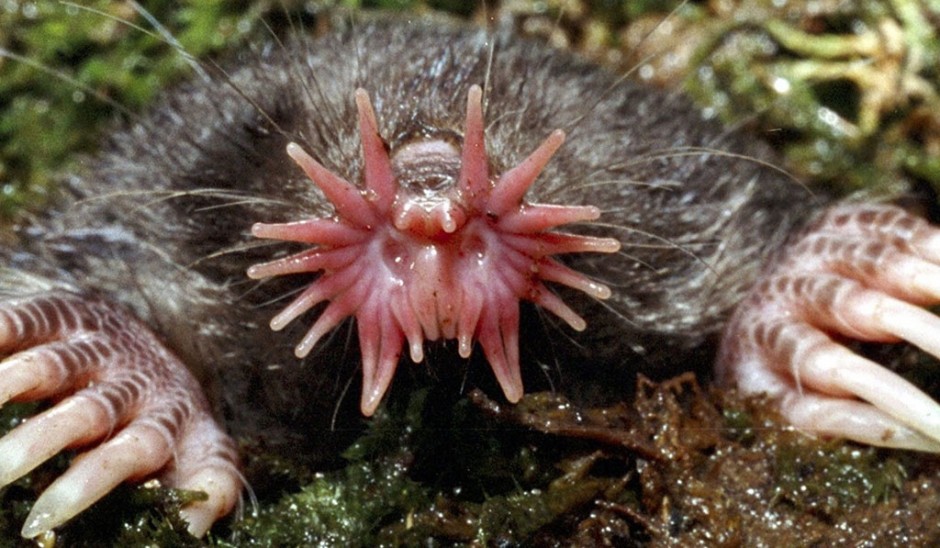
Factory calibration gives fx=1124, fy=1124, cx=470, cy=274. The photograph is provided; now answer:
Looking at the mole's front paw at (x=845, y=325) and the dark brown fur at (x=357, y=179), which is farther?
the dark brown fur at (x=357, y=179)

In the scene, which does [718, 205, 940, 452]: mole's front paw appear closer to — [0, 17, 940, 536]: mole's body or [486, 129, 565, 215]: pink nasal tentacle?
[0, 17, 940, 536]: mole's body

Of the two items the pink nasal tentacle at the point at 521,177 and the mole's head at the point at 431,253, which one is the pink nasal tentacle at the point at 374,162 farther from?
the pink nasal tentacle at the point at 521,177

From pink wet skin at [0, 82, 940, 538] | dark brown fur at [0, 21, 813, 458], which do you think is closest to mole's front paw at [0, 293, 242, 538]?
pink wet skin at [0, 82, 940, 538]

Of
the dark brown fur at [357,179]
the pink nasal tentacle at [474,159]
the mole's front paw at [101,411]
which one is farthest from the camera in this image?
the dark brown fur at [357,179]

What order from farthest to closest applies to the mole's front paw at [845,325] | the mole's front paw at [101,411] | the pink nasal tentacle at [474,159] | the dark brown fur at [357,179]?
the dark brown fur at [357,179], the mole's front paw at [845,325], the mole's front paw at [101,411], the pink nasal tentacle at [474,159]

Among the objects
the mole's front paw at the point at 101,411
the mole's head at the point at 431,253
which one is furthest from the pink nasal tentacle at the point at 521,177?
the mole's front paw at the point at 101,411

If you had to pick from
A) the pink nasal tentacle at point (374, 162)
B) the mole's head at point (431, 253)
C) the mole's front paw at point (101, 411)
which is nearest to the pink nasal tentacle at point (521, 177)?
the mole's head at point (431, 253)

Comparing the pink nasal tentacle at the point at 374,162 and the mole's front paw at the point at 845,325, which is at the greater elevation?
the pink nasal tentacle at the point at 374,162
